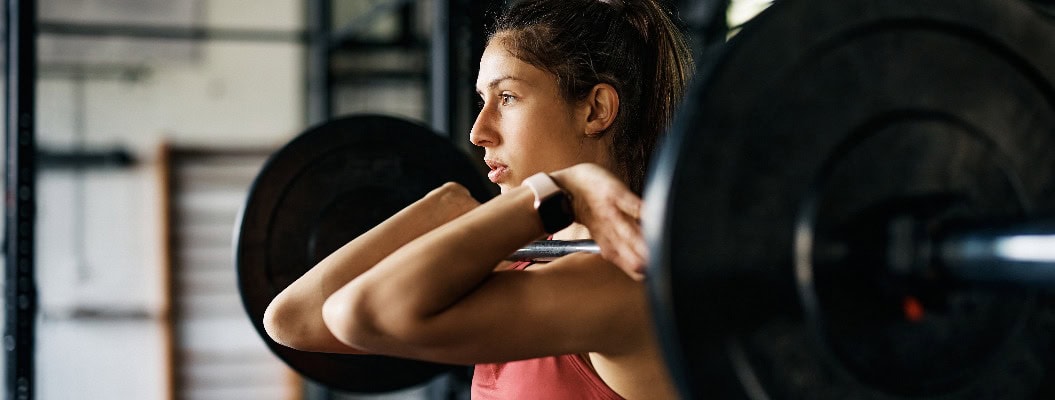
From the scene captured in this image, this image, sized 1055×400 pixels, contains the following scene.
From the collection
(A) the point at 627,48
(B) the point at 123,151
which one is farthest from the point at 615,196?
(B) the point at 123,151

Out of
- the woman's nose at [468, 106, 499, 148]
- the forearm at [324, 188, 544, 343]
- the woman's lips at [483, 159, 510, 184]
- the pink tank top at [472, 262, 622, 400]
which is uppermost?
the woman's nose at [468, 106, 499, 148]

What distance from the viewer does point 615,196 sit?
1.09m

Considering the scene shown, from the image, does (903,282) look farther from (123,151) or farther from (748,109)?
(123,151)

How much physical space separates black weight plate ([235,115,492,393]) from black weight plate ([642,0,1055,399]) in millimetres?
1343

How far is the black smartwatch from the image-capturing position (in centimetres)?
112

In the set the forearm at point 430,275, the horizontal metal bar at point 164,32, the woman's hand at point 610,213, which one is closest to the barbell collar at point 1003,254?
the woman's hand at point 610,213

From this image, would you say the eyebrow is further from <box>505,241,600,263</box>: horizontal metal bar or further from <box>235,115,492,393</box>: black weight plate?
<box>235,115,492,393</box>: black weight plate

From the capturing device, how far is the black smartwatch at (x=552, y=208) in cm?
112

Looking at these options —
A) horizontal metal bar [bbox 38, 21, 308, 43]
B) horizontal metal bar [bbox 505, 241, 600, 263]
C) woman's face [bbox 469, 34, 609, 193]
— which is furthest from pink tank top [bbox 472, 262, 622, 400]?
horizontal metal bar [bbox 38, 21, 308, 43]

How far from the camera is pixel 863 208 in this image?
81 cm

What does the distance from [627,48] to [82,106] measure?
5.06 meters

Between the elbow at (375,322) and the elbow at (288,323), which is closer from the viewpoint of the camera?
the elbow at (375,322)

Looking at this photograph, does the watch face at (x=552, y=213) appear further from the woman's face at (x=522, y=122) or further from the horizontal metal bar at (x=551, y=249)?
the woman's face at (x=522, y=122)

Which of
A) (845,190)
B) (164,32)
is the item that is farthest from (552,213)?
(164,32)
